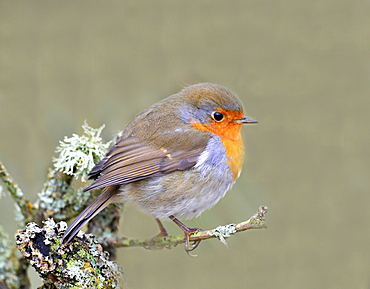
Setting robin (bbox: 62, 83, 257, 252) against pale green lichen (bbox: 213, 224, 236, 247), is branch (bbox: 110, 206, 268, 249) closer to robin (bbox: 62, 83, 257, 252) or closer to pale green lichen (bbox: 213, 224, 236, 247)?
pale green lichen (bbox: 213, 224, 236, 247)

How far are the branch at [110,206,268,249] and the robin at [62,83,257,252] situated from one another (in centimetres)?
19

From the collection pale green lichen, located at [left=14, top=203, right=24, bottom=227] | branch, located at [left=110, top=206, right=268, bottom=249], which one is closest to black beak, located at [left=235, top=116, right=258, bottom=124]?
branch, located at [left=110, top=206, right=268, bottom=249]

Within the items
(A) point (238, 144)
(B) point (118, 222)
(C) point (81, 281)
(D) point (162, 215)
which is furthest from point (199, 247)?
(C) point (81, 281)

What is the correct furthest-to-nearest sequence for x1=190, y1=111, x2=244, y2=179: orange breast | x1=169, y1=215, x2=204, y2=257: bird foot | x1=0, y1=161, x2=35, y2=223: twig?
1. x1=190, y1=111, x2=244, y2=179: orange breast
2. x1=169, y1=215, x2=204, y2=257: bird foot
3. x1=0, y1=161, x2=35, y2=223: twig

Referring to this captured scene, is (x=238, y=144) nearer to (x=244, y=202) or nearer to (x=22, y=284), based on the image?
(x=244, y=202)

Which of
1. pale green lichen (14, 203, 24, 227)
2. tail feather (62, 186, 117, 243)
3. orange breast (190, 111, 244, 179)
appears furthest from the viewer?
orange breast (190, 111, 244, 179)

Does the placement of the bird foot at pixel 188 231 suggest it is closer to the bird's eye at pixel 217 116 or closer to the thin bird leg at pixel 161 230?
the thin bird leg at pixel 161 230

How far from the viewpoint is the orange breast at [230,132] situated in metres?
3.42

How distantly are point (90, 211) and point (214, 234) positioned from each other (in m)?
0.78

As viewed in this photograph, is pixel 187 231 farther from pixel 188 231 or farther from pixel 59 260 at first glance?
pixel 59 260

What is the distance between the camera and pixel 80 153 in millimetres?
2928

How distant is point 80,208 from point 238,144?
1.31m

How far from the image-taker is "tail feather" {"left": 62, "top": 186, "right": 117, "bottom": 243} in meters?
2.34

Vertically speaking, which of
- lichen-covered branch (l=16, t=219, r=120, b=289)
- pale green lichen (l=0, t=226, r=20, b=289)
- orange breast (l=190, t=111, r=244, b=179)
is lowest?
lichen-covered branch (l=16, t=219, r=120, b=289)
